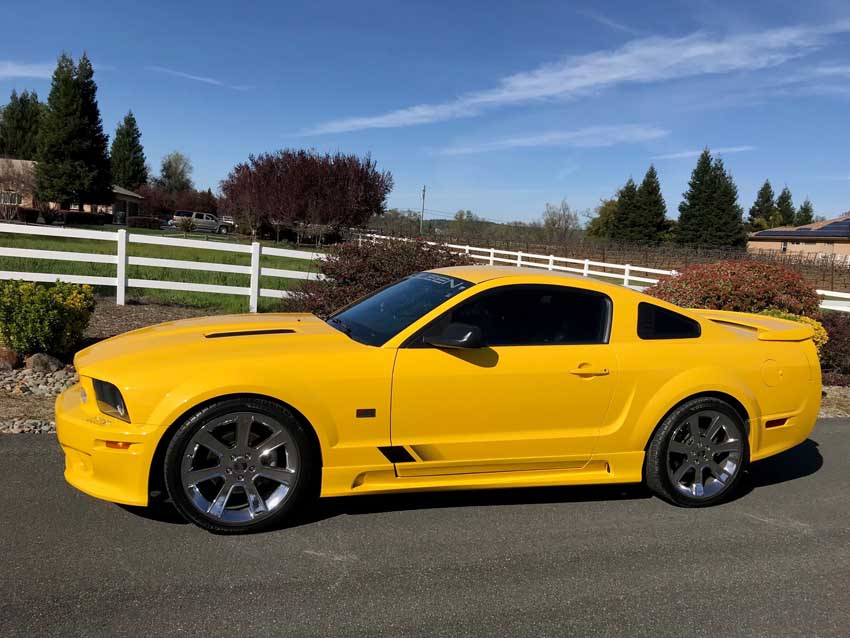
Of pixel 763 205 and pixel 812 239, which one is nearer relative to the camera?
pixel 812 239

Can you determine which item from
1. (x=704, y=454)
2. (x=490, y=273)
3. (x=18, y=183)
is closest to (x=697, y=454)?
(x=704, y=454)

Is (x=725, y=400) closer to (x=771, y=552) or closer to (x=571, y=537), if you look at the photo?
(x=771, y=552)

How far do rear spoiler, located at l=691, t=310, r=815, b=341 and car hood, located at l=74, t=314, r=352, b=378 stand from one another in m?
2.88

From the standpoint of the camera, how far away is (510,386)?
4344 millimetres

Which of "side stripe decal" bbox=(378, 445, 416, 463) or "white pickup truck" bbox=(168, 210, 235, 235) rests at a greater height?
"white pickup truck" bbox=(168, 210, 235, 235)

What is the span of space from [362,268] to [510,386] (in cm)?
608

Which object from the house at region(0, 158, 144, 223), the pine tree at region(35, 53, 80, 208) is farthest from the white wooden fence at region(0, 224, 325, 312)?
the pine tree at region(35, 53, 80, 208)

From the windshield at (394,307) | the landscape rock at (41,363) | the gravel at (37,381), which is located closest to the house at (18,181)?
the landscape rock at (41,363)

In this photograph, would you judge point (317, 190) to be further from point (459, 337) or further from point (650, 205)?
point (459, 337)

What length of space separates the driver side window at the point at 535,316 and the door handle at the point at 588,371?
19cm

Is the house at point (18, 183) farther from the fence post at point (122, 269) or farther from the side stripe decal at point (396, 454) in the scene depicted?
the side stripe decal at point (396, 454)

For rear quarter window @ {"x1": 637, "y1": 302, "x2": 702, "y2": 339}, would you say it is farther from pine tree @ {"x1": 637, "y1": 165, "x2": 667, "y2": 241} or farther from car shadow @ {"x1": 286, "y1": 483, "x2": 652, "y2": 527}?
pine tree @ {"x1": 637, "y1": 165, "x2": 667, "y2": 241}

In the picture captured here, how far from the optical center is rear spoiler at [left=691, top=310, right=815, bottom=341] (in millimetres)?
5145

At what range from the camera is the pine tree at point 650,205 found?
68.6m
